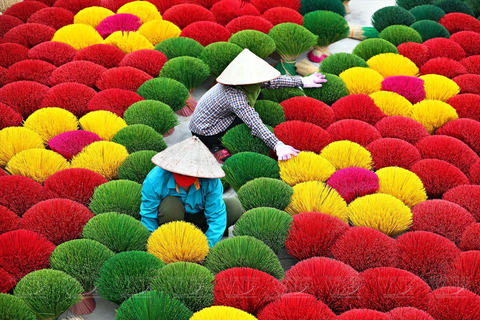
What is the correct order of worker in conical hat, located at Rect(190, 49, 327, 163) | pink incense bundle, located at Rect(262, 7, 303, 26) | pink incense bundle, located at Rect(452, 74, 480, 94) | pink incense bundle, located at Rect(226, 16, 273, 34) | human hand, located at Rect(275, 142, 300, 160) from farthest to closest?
pink incense bundle, located at Rect(262, 7, 303, 26)
pink incense bundle, located at Rect(226, 16, 273, 34)
pink incense bundle, located at Rect(452, 74, 480, 94)
worker in conical hat, located at Rect(190, 49, 327, 163)
human hand, located at Rect(275, 142, 300, 160)

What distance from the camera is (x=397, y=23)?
3.35 m

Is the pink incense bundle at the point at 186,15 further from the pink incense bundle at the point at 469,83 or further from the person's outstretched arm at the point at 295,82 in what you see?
the pink incense bundle at the point at 469,83

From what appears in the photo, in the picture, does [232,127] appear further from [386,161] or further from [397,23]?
[397,23]

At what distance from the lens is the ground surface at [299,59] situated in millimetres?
1688

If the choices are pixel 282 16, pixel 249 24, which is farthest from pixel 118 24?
pixel 282 16

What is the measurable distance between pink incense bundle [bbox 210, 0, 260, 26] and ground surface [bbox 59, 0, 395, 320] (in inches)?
15.4

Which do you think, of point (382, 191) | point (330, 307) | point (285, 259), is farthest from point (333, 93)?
point (330, 307)

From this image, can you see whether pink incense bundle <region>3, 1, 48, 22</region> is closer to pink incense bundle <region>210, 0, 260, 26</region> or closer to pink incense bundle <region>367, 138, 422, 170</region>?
pink incense bundle <region>210, 0, 260, 26</region>

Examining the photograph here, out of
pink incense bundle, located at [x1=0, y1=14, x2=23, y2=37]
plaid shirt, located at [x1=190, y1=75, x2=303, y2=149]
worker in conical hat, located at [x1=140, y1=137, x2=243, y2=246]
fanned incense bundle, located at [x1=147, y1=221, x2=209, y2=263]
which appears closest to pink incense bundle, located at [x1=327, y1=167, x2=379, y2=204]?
plaid shirt, located at [x1=190, y1=75, x2=303, y2=149]

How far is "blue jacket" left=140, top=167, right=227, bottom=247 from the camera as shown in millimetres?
1842

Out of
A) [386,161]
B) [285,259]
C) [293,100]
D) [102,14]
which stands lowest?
[285,259]

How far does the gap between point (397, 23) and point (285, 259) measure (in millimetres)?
1982

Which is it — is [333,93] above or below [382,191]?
above

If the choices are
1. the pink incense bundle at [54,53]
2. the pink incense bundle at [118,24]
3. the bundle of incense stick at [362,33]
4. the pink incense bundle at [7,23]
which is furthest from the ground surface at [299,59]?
the pink incense bundle at [7,23]
